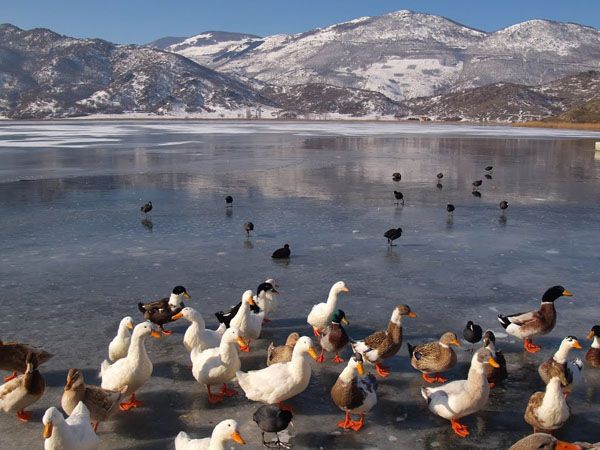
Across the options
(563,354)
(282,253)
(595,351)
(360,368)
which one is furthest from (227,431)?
(282,253)

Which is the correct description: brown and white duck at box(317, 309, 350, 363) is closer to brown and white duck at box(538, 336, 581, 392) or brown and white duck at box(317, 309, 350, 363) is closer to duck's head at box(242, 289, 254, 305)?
duck's head at box(242, 289, 254, 305)

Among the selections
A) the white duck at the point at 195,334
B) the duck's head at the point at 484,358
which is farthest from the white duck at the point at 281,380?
the duck's head at the point at 484,358

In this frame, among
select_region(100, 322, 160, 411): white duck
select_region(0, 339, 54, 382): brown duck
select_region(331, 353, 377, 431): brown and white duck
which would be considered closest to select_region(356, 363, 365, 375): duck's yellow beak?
select_region(331, 353, 377, 431): brown and white duck

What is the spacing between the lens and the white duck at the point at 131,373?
6656mm

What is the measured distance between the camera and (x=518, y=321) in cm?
830

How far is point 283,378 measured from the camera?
6.52 meters

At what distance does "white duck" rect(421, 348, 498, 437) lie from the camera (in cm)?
609

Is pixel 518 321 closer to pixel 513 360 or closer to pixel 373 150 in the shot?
pixel 513 360

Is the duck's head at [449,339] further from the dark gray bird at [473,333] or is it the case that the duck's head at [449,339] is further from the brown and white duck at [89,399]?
the brown and white duck at [89,399]

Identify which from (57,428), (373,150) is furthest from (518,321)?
(373,150)

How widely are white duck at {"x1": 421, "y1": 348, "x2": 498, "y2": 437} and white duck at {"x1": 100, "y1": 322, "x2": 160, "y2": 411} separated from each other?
377 cm

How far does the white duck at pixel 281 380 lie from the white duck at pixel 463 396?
163cm

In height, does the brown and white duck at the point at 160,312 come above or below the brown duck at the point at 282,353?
above

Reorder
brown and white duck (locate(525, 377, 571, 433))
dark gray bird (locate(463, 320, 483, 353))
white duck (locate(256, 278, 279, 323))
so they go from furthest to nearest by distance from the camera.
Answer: white duck (locate(256, 278, 279, 323)) → dark gray bird (locate(463, 320, 483, 353)) → brown and white duck (locate(525, 377, 571, 433))
